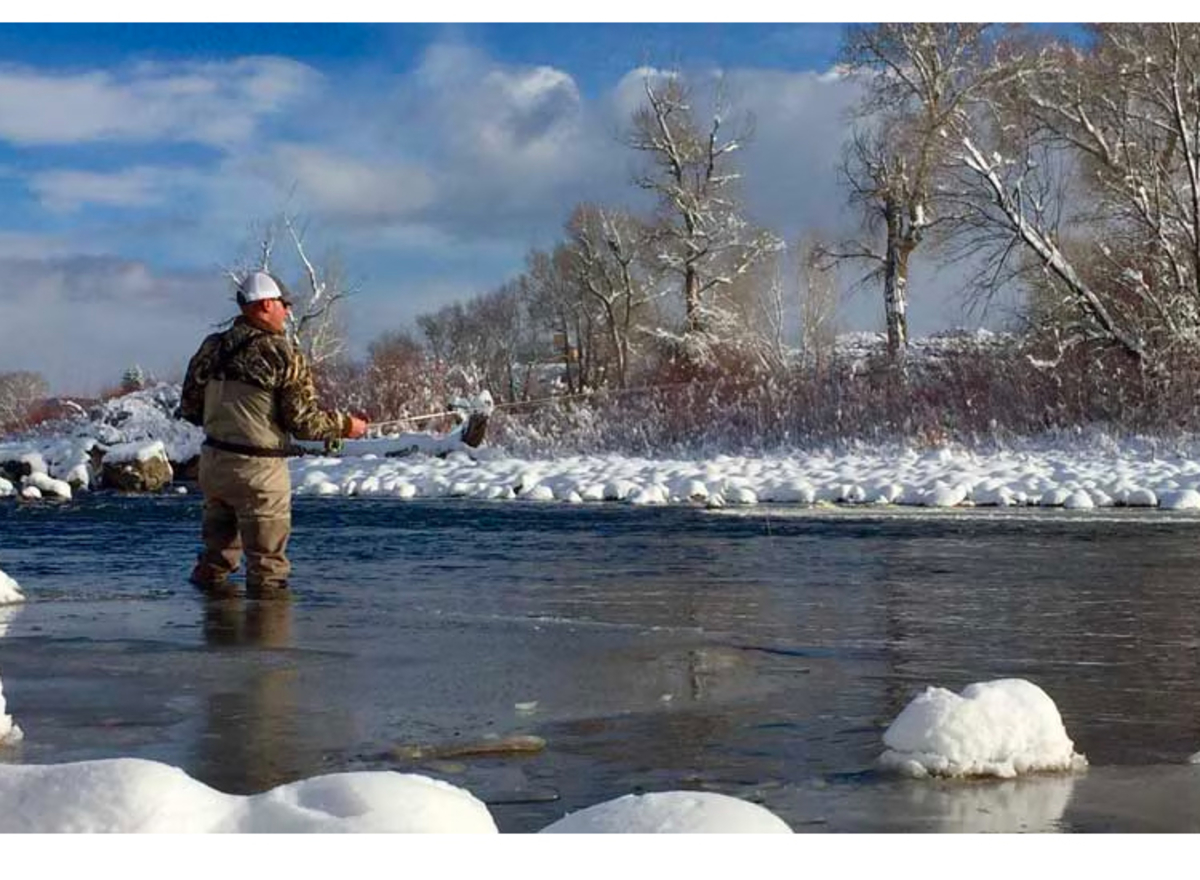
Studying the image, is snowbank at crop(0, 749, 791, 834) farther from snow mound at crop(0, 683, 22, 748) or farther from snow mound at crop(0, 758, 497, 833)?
snow mound at crop(0, 683, 22, 748)

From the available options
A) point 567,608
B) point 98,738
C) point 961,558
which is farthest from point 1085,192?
point 98,738

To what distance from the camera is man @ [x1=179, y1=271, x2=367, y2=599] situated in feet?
25.8

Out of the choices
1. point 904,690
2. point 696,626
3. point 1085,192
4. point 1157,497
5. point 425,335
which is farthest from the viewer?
point 425,335

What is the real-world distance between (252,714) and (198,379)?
354cm

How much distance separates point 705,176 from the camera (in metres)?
37.2

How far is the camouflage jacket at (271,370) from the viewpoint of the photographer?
7883 millimetres

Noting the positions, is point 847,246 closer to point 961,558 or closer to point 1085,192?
point 1085,192

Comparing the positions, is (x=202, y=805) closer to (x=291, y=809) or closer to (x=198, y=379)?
(x=291, y=809)

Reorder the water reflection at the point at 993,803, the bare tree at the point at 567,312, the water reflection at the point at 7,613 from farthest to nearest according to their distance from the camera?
1. the bare tree at the point at 567,312
2. the water reflection at the point at 7,613
3. the water reflection at the point at 993,803

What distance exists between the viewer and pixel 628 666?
5883mm

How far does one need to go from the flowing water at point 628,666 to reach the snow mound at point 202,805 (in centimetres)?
45

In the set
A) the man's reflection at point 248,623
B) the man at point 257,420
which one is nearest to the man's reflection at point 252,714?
the man's reflection at point 248,623

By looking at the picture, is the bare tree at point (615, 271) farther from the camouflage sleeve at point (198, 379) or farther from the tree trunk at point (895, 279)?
the camouflage sleeve at point (198, 379)

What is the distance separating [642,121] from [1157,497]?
2249 cm
